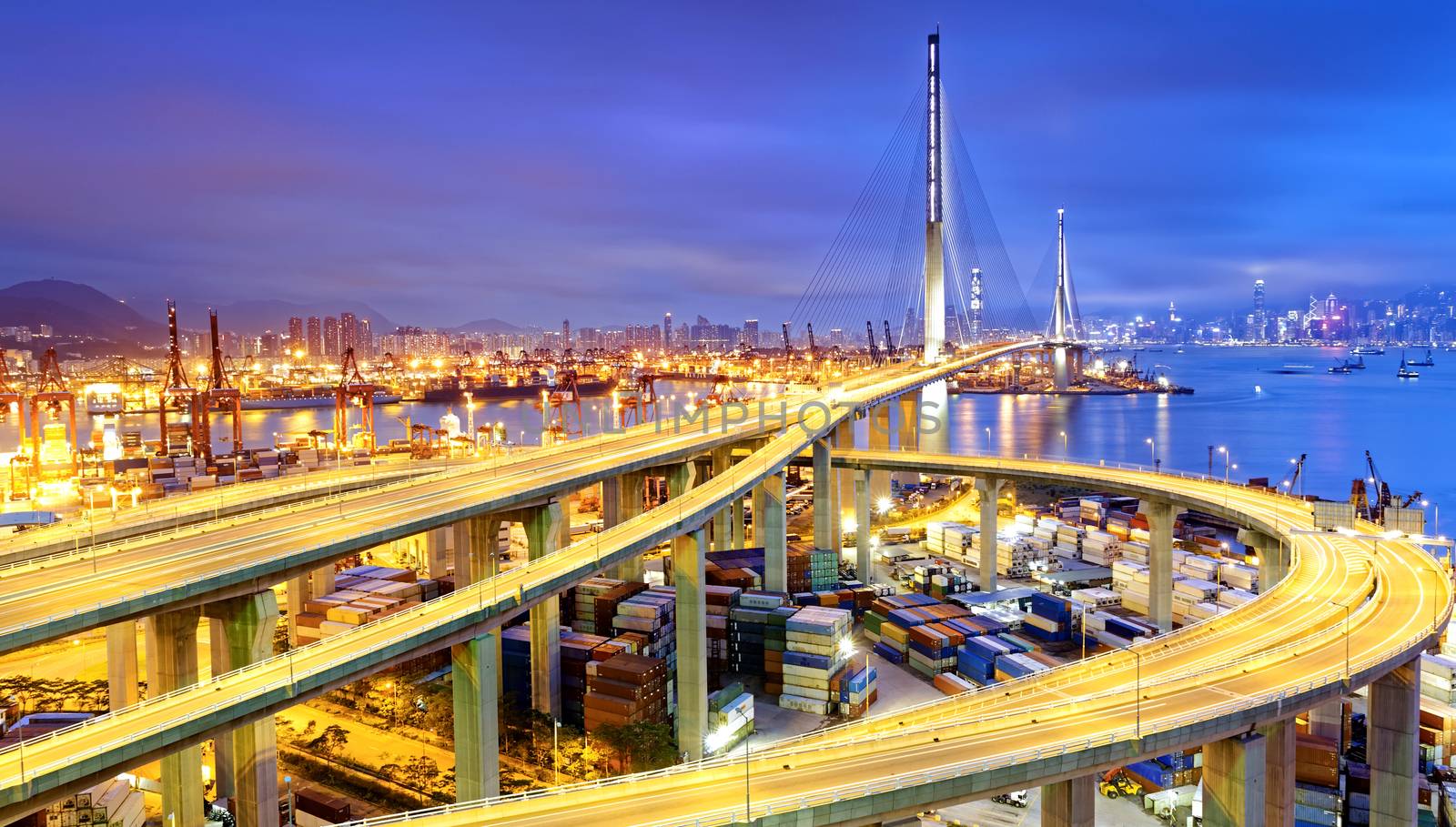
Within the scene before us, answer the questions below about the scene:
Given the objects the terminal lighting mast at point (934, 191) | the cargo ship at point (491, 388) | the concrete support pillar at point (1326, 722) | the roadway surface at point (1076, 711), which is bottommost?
the concrete support pillar at point (1326, 722)

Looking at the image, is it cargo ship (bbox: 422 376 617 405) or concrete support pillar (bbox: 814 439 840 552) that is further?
cargo ship (bbox: 422 376 617 405)

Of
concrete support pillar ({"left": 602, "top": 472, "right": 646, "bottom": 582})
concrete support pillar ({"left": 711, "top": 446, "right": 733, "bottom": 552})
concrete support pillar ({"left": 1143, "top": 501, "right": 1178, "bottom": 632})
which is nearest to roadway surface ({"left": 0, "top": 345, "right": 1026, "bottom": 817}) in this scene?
concrete support pillar ({"left": 602, "top": 472, "right": 646, "bottom": 582})

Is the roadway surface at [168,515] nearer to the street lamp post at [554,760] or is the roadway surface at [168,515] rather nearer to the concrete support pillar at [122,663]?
the concrete support pillar at [122,663]

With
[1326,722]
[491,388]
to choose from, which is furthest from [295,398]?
[1326,722]

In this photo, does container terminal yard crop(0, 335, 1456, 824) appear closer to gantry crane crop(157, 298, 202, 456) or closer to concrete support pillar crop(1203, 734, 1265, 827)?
concrete support pillar crop(1203, 734, 1265, 827)

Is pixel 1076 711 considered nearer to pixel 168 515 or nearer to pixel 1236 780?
pixel 1236 780

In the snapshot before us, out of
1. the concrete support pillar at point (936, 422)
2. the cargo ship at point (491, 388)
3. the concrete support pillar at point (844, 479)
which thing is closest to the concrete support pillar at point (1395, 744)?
the concrete support pillar at point (844, 479)

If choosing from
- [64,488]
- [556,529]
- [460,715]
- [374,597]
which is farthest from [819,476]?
[64,488]
